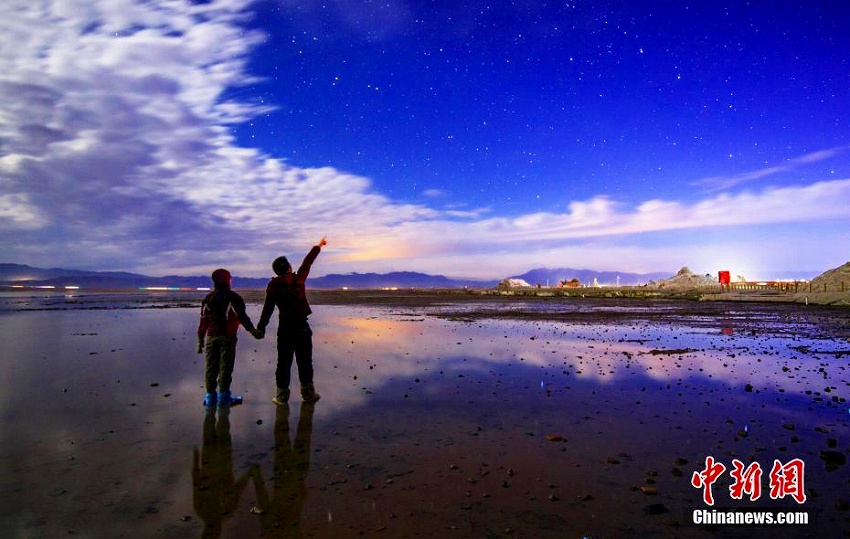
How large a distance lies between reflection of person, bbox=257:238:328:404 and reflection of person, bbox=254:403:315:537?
5.93 feet

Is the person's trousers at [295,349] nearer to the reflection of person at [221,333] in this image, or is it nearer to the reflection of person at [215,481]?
the reflection of person at [221,333]

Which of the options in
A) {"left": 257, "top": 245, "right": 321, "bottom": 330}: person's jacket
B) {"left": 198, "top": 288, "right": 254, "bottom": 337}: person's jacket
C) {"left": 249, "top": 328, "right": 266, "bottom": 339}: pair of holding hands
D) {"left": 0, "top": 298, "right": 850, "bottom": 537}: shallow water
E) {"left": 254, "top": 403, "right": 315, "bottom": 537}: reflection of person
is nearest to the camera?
{"left": 254, "top": 403, "right": 315, "bottom": 537}: reflection of person

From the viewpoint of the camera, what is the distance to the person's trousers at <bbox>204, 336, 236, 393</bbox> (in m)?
9.78

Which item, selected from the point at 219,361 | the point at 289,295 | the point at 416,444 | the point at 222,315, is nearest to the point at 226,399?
the point at 219,361

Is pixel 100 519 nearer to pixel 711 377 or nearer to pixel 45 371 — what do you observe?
pixel 45 371

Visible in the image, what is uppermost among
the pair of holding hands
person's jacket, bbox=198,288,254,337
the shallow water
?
person's jacket, bbox=198,288,254,337

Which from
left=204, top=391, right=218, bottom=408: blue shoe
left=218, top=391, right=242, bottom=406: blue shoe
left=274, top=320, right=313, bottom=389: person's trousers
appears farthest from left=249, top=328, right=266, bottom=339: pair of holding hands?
left=204, top=391, right=218, bottom=408: blue shoe

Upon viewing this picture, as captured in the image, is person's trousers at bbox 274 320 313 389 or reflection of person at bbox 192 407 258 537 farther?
person's trousers at bbox 274 320 313 389

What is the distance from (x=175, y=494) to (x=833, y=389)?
1374 cm

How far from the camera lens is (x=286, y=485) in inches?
228

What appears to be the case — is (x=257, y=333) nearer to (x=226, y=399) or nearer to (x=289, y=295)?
(x=289, y=295)

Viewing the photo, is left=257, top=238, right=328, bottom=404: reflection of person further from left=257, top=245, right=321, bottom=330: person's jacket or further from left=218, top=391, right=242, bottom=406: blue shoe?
left=218, top=391, right=242, bottom=406: blue shoe

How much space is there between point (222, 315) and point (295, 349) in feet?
5.87

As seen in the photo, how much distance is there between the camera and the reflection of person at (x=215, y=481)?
505 cm
